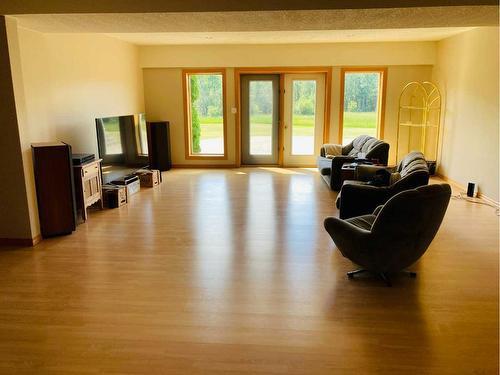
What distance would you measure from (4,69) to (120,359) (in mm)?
3289

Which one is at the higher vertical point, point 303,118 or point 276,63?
point 276,63

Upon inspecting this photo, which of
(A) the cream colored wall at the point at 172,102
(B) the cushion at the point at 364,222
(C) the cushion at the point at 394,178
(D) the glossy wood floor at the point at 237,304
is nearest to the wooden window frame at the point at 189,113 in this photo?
(A) the cream colored wall at the point at 172,102

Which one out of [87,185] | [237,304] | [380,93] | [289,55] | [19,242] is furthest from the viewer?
[380,93]

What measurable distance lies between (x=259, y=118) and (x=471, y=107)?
14.5ft

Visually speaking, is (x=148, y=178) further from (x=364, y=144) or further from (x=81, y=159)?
(x=364, y=144)

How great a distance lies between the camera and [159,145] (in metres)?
9.03

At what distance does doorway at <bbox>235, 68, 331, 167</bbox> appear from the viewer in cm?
912

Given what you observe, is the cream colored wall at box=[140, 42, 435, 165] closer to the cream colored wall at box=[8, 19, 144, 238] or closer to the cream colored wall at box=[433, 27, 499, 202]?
the cream colored wall at box=[433, 27, 499, 202]

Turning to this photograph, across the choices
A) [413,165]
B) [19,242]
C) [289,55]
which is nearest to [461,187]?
[413,165]

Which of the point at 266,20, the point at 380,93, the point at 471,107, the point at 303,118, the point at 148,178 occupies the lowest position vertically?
the point at 148,178

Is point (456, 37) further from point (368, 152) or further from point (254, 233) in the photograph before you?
point (254, 233)

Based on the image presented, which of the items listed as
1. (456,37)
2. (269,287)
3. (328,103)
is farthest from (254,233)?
(456,37)

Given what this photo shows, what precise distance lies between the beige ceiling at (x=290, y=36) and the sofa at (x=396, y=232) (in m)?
4.54

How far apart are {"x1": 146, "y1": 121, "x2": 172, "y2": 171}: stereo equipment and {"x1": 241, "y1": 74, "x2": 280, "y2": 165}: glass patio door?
1782 mm
